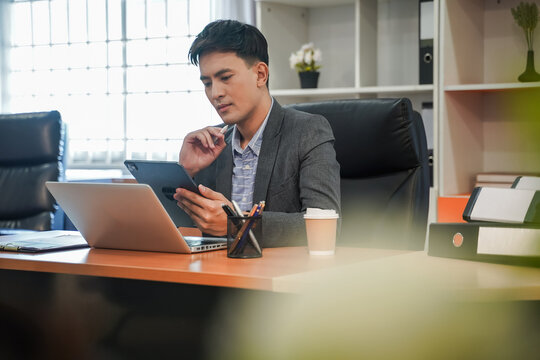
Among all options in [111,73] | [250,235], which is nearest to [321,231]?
[250,235]

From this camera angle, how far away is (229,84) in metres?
1.85

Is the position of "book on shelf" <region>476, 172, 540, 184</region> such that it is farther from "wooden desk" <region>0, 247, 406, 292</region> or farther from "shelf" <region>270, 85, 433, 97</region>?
"wooden desk" <region>0, 247, 406, 292</region>

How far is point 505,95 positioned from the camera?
3.23 meters

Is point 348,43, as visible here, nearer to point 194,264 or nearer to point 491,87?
point 491,87

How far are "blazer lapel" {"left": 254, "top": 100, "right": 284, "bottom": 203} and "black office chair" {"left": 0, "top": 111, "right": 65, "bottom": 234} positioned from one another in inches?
59.7

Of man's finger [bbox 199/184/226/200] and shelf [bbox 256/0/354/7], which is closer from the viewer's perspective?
man's finger [bbox 199/184/226/200]

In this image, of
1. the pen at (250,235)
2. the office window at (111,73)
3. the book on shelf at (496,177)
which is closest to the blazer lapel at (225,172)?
the pen at (250,235)

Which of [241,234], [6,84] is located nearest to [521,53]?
[241,234]

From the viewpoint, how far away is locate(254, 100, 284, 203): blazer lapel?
183cm

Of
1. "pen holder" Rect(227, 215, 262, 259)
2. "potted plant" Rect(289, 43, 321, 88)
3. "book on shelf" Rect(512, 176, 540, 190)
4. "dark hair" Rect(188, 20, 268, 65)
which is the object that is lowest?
"pen holder" Rect(227, 215, 262, 259)

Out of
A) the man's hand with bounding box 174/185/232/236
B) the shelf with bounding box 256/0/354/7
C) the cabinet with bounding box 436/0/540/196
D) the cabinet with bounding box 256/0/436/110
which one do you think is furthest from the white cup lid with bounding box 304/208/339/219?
the shelf with bounding box 256/0/354/7

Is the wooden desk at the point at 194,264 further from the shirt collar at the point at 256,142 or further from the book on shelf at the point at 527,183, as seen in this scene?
the shirt collar at the point at 256,142

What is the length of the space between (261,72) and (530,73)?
153cm

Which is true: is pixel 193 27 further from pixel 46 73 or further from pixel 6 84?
pixel 6 84
